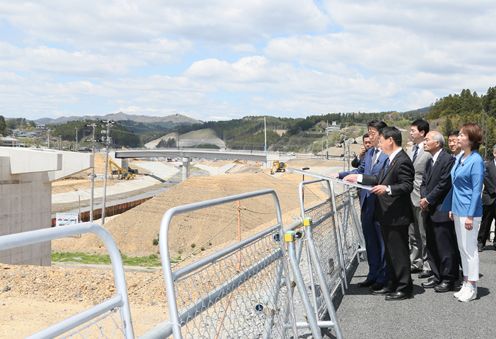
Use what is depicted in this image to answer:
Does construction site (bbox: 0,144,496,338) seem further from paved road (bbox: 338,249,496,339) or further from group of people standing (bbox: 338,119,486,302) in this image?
group of people standing (bbox: 338,119,486,302)

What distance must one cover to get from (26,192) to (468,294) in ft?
107

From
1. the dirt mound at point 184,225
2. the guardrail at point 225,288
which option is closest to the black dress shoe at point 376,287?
the guardrail at point 225,288

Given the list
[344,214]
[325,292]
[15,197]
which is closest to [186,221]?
[15,197]

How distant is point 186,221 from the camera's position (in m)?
48.3

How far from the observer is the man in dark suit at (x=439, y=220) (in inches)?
308

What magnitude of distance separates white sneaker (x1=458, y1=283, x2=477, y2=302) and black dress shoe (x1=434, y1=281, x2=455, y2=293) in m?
0.46

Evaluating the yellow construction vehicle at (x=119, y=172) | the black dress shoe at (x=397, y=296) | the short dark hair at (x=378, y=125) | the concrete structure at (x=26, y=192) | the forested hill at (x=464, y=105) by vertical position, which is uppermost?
the forested hill at (x=464, y=105)

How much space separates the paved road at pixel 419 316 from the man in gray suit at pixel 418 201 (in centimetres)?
103

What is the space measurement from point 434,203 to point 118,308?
6.00 meters

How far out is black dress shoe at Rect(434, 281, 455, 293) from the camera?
7836 mm

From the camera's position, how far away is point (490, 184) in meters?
11.5

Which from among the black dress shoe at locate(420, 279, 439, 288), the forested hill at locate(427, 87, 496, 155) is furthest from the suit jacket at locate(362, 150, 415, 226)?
the forested hill at locate(427, 87, 496, 155)

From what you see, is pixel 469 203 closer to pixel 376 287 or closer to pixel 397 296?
pixel 397 296

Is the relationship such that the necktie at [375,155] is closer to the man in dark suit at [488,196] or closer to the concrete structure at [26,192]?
the man in dark suit at [488,196]
